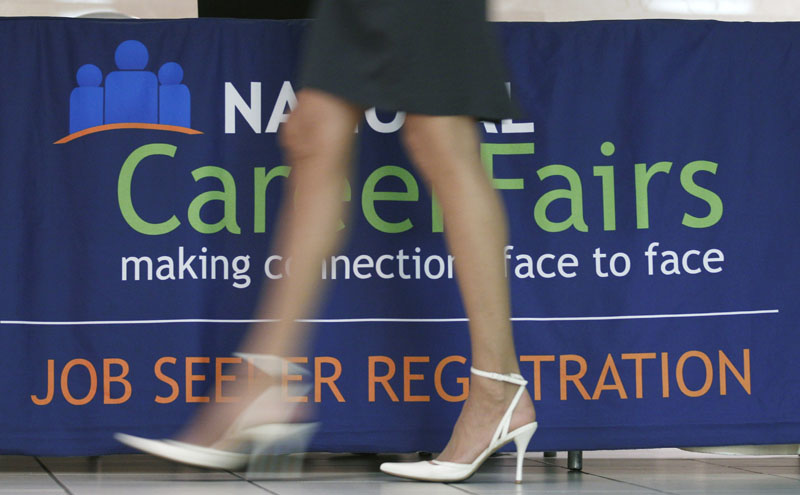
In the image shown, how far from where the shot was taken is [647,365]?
5.70 feet

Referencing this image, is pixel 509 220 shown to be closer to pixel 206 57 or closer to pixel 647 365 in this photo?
pixel 647 365

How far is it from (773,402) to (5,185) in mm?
1349

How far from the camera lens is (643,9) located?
344 centimetres

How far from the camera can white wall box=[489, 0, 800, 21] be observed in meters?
3.30

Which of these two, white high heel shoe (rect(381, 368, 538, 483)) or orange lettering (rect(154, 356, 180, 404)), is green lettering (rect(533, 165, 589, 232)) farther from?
orange lettering (rect(154, 356, 180, 404))

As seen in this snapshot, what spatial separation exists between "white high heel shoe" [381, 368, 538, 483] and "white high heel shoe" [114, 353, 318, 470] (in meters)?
0.19

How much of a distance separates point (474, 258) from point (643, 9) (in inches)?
86.0

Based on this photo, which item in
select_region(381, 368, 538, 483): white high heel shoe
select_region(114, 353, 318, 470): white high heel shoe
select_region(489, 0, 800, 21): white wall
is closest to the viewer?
select_region(114, 353, 318, 470): white high heel shoe

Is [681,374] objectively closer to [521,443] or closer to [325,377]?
[521,443]

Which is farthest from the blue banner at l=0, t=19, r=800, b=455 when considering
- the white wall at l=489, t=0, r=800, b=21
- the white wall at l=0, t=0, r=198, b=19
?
the white wall at l=0, t=0, r=198, b=19

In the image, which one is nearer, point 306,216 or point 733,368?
point 306,216

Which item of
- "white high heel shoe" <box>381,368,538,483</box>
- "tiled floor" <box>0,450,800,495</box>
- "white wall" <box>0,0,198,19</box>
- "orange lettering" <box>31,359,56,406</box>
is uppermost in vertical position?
"white wall" <box>0,0,198,19</box>

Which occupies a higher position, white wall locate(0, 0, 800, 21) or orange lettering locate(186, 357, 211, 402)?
white wall locate(0, 0, 800, 21)

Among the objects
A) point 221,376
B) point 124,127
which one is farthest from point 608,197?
point 124,127
